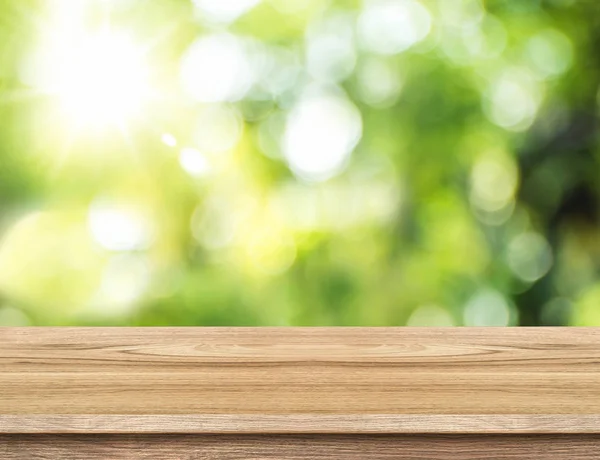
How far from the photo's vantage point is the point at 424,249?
1.33m

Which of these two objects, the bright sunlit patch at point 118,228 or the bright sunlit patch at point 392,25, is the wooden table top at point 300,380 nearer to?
the bright sunlit patch at point 118,228

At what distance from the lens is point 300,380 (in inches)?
29.4

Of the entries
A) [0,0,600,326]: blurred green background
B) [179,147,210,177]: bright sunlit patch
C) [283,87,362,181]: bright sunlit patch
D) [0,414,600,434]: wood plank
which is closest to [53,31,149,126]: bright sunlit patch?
[0,0,600,326]: blurred green background

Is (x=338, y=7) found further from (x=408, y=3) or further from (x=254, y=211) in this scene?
(x=254, y=211)

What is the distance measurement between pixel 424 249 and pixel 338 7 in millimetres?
516

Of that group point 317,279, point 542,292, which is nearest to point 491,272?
point 542,292

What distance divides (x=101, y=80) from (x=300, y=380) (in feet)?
2.84

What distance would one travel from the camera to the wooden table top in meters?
0.63

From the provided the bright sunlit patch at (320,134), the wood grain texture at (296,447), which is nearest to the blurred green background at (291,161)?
the bright sunlit patch at (320,134)

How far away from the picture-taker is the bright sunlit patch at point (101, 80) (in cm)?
134

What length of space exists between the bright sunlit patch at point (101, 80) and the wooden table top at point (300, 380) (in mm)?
508

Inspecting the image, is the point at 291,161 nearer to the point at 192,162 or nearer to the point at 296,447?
the point at 192,162

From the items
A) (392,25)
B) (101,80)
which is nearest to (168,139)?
(101,80)

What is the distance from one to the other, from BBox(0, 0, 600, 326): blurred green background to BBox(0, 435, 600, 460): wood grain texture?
70cm
